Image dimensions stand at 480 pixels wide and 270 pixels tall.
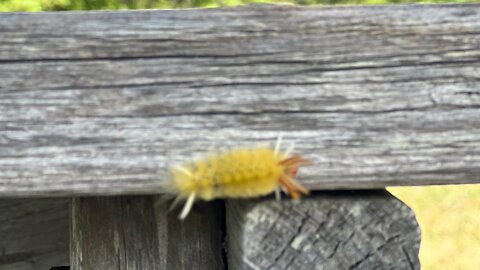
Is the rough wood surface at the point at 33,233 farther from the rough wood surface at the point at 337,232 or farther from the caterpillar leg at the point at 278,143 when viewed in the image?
the caterpillar leg at the point at 278,143

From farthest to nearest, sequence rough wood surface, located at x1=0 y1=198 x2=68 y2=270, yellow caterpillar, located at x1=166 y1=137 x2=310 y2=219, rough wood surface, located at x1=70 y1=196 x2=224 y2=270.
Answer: rough wood surface, located at x1=0 y1=198 x2=68 y2=270 < rough wood surface, located at x1=70 y1=196 x2=224 y2=270 < yellow caterpillar, located at x1=166 y1=137 x2=310 y2=219

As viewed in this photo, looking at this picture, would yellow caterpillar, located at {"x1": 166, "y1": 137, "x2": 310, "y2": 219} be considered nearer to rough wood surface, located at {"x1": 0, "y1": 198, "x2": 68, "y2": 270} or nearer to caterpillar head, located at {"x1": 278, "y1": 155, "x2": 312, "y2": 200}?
caterpillar head, located at {"x1": 278, "y1": 155, "x2": 312, "y2": 200}

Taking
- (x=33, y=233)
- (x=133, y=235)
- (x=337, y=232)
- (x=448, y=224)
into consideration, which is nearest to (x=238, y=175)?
(x=337, y=232)

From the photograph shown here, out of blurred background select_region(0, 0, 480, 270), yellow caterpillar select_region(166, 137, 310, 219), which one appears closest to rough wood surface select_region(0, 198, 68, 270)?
yellow caterpillar select_region(166, 137, 310, 219)

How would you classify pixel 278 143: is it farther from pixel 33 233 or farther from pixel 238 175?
pixel 33 233

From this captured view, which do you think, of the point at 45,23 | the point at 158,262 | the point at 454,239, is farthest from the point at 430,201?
the point at 45,23
